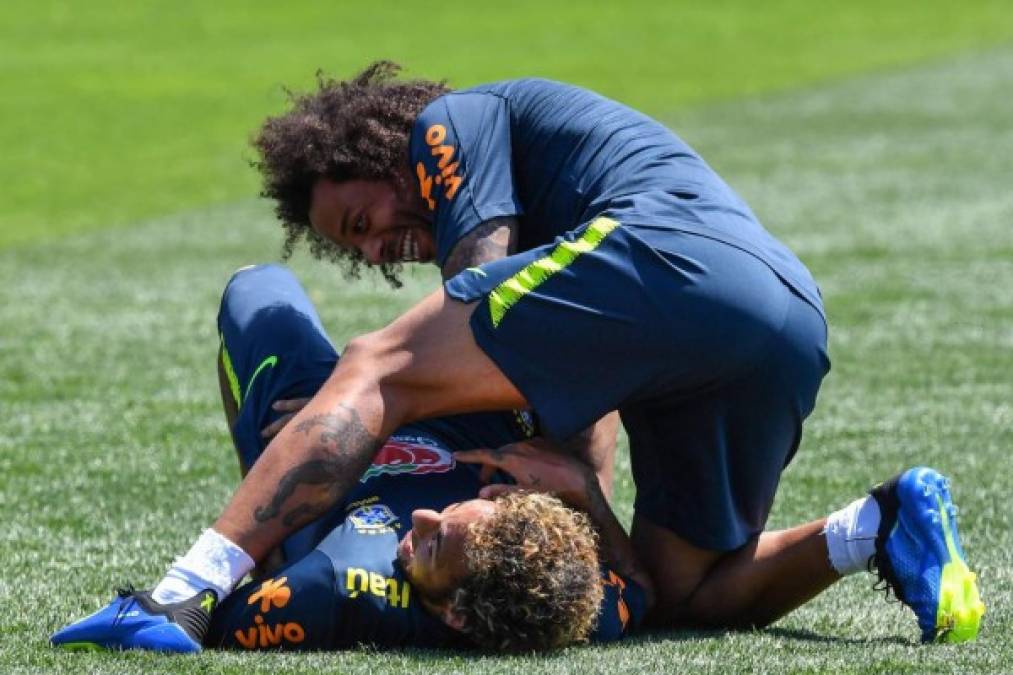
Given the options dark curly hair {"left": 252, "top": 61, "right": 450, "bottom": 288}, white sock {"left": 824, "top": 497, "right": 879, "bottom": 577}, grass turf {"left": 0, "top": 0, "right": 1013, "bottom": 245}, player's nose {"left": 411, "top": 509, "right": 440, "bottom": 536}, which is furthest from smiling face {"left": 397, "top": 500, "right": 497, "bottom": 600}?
grass turf {"left": 0, "top": 0, "right": 1013, "bottom": 245}

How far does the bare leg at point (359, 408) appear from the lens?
14.9 feet

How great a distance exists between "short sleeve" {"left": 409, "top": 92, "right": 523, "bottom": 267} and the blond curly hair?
858mm

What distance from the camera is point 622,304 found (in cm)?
458

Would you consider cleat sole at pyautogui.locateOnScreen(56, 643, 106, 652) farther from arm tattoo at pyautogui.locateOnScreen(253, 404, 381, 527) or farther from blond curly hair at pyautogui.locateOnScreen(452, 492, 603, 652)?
blond curly hair at pyautogui.locateOnScreen(452, 492, 603, 652)

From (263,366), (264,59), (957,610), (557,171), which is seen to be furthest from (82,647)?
(264,59)

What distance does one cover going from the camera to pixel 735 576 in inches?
193

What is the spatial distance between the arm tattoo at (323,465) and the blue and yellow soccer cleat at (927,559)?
4.22ft

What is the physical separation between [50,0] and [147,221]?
20099 millimetres

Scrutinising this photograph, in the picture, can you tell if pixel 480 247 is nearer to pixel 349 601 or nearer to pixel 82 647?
pixel 349 601

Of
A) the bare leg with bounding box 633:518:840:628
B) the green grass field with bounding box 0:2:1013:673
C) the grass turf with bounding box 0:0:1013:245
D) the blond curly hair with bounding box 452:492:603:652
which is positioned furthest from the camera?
the grass turf with bounding box 0:0:1013:245

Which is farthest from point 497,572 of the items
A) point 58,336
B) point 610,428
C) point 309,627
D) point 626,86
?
point 626,86

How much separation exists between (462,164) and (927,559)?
1.52 m

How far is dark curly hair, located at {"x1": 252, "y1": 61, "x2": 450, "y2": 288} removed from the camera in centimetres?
542

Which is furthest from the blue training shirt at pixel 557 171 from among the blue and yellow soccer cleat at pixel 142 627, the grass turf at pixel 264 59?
the grass turf at pixel 264 59
